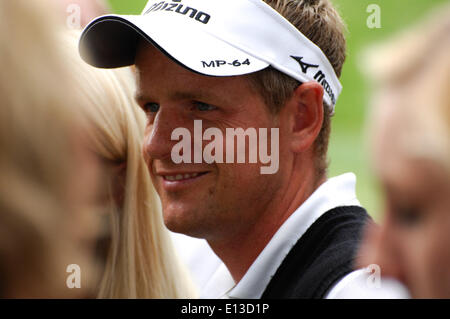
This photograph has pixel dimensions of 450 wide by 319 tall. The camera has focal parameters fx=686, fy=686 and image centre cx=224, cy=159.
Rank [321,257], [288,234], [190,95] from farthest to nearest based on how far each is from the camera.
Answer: [190,95]
[288,234]
[321,257]

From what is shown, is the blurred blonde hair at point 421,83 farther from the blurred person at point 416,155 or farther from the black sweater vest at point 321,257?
the black sweater vest at point 321,257

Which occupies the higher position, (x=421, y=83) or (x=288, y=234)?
(x=421, y=83)

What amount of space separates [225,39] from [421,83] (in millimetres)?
925

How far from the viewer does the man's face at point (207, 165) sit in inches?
65.3

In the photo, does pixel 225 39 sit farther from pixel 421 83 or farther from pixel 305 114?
pixel 421 83

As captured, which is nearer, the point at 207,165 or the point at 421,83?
the point at 421,83

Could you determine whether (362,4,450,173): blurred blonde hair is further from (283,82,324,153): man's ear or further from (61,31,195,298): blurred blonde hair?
(61,31,195,298): blurred blonde hair

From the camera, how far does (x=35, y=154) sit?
0.83 m

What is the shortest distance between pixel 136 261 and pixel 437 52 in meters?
1.22

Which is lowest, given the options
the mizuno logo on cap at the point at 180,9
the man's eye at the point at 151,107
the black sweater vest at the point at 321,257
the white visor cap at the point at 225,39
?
the black sweater vest at the point at 321,257

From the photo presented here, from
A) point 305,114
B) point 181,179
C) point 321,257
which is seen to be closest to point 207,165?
point 181,179

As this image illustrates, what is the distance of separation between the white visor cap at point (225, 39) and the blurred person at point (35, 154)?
744 millimetres

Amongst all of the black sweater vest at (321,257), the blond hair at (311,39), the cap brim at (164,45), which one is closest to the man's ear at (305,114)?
the blond hair at (311,39)
